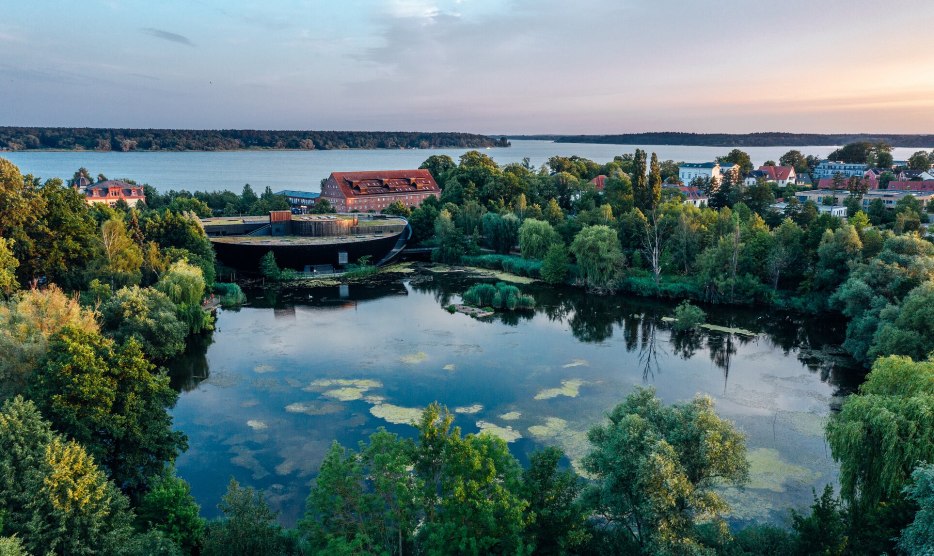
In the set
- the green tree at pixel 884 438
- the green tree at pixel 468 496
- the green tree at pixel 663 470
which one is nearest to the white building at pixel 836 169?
the green tree at pixel 884 438

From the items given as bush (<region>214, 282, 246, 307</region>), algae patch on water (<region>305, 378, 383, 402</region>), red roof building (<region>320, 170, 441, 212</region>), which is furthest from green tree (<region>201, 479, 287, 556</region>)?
red roof building (<region>320, 170, 441, 212</region>)

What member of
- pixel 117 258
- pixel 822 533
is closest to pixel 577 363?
pixel 822 533

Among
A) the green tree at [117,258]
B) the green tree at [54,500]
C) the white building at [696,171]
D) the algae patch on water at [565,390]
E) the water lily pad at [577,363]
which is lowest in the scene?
the water lily pad at [577,363]

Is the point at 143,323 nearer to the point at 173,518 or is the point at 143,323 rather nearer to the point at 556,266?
the point at 173,518

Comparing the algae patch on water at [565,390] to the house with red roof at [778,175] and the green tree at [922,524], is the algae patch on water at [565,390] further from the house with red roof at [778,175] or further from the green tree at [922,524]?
the house with red roof at [778,175]

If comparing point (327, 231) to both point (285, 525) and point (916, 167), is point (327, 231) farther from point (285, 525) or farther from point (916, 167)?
point (916, 167)

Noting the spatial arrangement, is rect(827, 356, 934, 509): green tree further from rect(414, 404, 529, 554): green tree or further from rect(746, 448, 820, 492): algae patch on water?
rect(414, 404, 529, 554): green tree
